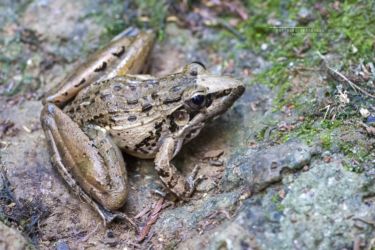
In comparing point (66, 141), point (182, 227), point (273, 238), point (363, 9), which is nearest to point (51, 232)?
point (66, 141)

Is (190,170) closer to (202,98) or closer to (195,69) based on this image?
(202,98)

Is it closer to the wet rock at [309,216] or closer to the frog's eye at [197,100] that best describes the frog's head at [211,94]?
the frog's eye at [197,100]

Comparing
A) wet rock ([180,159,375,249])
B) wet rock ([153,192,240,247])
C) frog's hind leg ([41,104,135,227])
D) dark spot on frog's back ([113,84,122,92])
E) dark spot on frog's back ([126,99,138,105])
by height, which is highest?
dark spot on frog's back ([113,84,122,92])

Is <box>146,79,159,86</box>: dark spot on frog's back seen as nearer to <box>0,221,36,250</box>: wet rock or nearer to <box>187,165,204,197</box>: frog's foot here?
<box>187,165,204,197</box>: frog's foot

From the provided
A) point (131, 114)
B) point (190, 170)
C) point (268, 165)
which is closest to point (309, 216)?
point (268, 165)

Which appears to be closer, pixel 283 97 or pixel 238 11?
pixel 283 97

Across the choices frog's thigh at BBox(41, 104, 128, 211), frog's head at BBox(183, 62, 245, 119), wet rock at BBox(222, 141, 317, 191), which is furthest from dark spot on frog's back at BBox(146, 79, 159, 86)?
wet rock at BBox(222, 141, 317, 191)

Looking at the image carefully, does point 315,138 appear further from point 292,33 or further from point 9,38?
point 9,38
